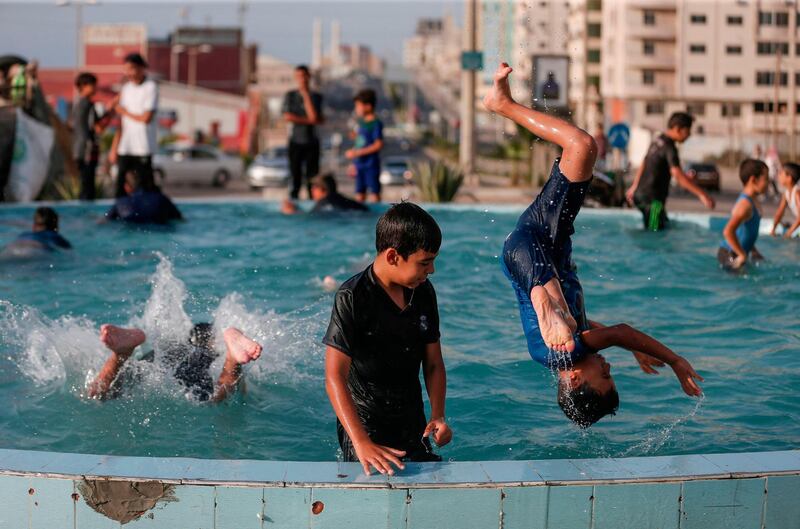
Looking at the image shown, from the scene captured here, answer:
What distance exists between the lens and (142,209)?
12508 millimetres

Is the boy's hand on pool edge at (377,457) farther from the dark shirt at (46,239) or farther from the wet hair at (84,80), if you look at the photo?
the wet hair at (84,80)

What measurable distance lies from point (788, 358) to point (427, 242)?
4226 millimetres

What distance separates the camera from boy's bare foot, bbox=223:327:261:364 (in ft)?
18.4

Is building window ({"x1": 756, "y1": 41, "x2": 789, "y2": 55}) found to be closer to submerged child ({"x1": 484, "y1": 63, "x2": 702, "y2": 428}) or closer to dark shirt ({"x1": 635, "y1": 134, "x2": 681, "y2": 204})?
dark shirt ({"x1": 635, "y1": 134, "x2": 681, "y2": 204})

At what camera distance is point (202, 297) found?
8.79 m

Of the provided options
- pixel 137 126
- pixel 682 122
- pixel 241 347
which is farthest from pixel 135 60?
pixel 241 347

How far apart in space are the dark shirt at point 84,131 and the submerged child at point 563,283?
11.0m

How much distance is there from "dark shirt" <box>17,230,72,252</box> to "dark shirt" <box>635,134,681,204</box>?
626 cm

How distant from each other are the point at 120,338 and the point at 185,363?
44 cm

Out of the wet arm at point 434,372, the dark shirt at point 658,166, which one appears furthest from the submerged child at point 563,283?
the dark shirt at point 658,166

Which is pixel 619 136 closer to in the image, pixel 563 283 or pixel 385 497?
pixel 563 283

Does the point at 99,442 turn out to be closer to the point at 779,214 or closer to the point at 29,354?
the point at 29,354

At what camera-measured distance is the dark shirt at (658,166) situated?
12.4 meters

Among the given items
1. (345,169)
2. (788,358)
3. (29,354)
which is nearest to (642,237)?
(788,358)
